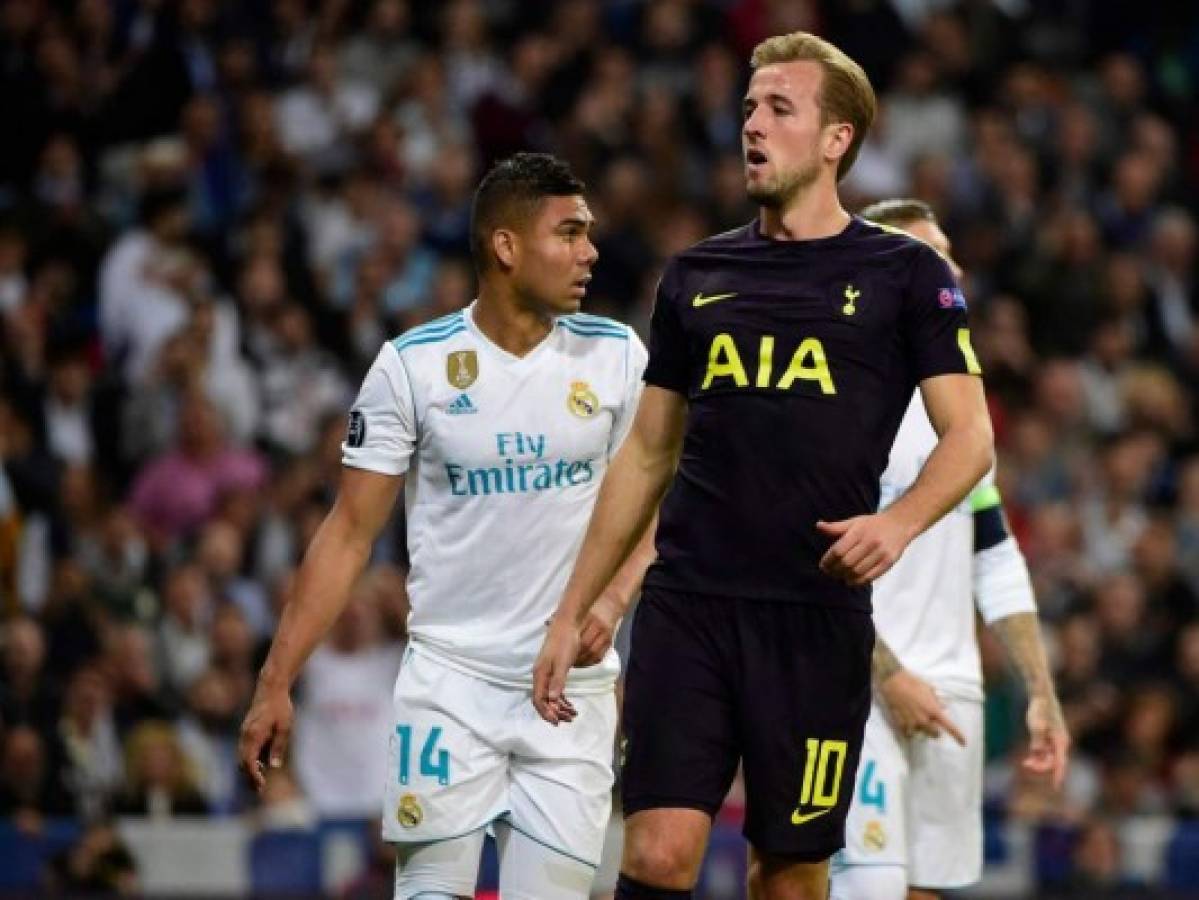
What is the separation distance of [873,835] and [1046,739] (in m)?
0.57

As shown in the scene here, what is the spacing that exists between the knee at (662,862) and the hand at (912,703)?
156 cm

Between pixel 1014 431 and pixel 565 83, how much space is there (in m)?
3.35

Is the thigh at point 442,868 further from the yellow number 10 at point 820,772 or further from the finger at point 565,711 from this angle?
the yellow number 10 at point 820,772

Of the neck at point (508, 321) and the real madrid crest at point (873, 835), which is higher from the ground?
the neck at point (508, 321)

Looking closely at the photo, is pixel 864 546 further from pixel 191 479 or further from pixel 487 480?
pixel 191 479

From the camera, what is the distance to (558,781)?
7113mm

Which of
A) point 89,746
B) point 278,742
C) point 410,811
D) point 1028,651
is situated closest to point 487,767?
point 410,811

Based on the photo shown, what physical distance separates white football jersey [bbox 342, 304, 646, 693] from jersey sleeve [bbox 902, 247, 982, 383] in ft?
3.73

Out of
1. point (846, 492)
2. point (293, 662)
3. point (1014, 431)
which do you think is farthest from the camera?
point (1014, 431)

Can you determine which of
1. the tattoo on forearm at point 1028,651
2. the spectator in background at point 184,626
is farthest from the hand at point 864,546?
the spectator in background at point 184,626

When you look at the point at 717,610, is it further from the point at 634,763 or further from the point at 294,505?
the point at 294,505

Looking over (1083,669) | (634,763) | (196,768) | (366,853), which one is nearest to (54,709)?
(196,768)

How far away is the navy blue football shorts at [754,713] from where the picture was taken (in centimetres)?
645

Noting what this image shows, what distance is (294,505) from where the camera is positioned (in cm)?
1306
